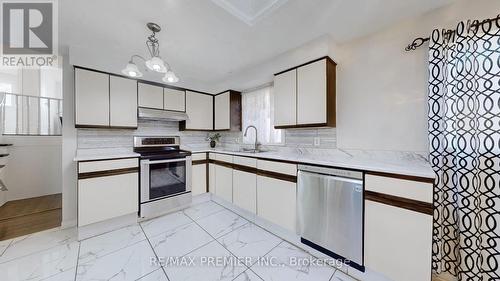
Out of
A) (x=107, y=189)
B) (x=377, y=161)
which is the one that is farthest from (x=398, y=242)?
(x=107, y=189)

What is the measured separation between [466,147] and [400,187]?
2.00ft

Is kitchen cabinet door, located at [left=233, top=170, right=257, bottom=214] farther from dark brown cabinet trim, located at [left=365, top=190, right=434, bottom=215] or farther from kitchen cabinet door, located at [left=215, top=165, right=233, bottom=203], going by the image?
dark brown cabinet trim, located at [left=365, top=190, right=434, bottom=215]

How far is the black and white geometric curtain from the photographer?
4.11 feet

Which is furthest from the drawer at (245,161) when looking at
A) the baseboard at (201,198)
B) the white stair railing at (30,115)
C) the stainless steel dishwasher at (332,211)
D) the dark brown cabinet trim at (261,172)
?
the white stair railing at (30,115)

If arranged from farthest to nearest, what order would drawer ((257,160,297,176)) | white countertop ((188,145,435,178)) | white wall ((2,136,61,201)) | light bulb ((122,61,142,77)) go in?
1. white wall ((2,136,61,201))
2. drawer ((257,160,297,176))
3. light bulb ((122,61,142,77))
4. white countertop ((188,145,435,178))

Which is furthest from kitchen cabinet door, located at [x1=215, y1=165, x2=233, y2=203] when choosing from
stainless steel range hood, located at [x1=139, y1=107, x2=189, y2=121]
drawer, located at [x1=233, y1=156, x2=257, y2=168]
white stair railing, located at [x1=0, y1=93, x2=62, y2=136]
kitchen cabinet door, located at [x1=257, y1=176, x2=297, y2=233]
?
white stair railing, located at [x1=0, y1=93, x2=62, y2=136]

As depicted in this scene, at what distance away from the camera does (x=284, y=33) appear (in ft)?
6.28

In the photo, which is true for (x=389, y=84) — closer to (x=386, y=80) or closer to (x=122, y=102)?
(x=386, y=80)

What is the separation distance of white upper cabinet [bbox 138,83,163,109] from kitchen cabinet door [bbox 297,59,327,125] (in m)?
2.22

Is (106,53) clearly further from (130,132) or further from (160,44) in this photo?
(130,132)

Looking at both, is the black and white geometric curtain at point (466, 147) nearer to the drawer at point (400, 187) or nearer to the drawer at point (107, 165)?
the drawer at point (400, 187)

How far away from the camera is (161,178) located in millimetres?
2605

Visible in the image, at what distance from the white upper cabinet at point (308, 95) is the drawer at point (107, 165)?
2060 mm

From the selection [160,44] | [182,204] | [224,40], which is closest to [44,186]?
[182,204]
